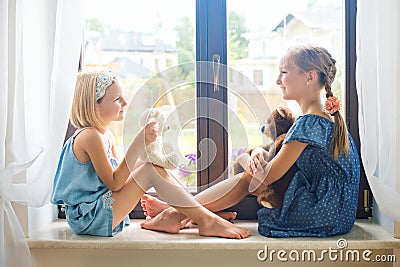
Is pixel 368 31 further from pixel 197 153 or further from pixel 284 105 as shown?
pixel 197 153

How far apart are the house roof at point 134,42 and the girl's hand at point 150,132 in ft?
1.19

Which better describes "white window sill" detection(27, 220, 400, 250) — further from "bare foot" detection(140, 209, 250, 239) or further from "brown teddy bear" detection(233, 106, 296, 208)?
"brown teddy bear" detection(233, 106, 296, 208)

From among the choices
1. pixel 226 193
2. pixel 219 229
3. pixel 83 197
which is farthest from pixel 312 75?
pixel 83 197

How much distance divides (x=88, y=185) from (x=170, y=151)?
1.05 ft

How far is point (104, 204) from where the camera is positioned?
2037 mm

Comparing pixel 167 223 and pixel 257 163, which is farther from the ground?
pixel 257 163

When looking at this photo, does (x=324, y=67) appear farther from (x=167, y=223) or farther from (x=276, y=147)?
(x=167, y=223)

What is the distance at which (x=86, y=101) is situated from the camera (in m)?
2.07

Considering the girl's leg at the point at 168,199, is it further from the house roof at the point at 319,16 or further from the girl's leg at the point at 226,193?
the house roof at the point at 319,16

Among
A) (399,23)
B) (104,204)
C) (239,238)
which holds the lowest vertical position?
(239,238)

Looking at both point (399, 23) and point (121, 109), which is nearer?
point (399, 23)

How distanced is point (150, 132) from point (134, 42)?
43 centimetres

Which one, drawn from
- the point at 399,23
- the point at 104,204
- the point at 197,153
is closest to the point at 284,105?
the point at 197,153

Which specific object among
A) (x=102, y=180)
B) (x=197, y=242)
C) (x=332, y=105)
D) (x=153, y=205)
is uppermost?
(x=332, y=105)
